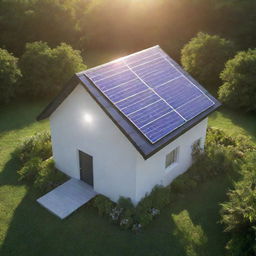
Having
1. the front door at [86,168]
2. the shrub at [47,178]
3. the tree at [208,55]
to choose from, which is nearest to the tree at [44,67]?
the tree at [208,55]

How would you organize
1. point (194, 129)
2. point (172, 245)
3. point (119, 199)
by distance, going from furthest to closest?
point (194, 129) < point (119, 199) < point (172, 245)

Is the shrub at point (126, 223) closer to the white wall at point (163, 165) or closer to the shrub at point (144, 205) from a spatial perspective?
the shrub at point (144, 205)

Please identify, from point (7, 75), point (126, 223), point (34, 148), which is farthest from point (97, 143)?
point (7, 75)

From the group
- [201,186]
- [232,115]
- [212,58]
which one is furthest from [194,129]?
[212,58]

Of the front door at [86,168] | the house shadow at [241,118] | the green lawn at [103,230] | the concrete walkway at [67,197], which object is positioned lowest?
the house shadow at [241,118]

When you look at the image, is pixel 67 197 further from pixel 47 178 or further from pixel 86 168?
pixel 47 178

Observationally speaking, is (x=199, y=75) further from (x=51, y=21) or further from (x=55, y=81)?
(x=51, y=21)
